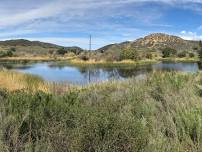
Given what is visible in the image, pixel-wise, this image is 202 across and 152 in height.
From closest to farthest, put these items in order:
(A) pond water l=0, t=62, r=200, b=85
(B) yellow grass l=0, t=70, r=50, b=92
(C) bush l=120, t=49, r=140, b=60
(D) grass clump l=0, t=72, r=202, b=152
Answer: (D) grass clump l=0, t=72, r=202, b=152
(B) yellow grass l=0, t=70, r=50, b=92
(A) pond water l=0, t=62, r=200, b=85
(C) bush l=120, t=49, r=140, b=60

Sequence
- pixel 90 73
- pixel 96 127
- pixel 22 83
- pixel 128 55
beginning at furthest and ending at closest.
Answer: pixel 128 55, pixel 90 73, pixel 22 83, pixel 96 127

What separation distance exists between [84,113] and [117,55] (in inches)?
2619

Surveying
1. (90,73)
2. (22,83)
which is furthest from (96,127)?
(90,73)

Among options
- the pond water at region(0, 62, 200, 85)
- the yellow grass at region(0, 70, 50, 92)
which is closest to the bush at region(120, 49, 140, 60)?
the pond water at region(0, 62, 200, 85)

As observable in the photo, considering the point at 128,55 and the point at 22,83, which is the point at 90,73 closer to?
the point at 22,83

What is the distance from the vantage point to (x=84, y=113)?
567cm

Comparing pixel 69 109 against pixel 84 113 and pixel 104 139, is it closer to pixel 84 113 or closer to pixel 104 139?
pixel 84 113

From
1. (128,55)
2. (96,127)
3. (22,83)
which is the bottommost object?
(22,83)

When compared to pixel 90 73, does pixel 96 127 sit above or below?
above

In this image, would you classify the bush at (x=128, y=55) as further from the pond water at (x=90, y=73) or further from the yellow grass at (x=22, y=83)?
the yellow grass at (x=22, y=83)

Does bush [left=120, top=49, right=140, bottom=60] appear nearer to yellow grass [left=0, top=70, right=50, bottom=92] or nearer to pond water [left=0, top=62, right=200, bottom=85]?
pond water [left=0, top=62, right=200, bottom=85]

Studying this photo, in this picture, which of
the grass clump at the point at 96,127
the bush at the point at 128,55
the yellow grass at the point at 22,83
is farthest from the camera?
the bush at the point at 128,55

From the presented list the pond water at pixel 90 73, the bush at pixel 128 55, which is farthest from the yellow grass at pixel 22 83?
the bush at pixel 128 55

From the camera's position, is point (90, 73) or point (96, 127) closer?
point (96, 127)
